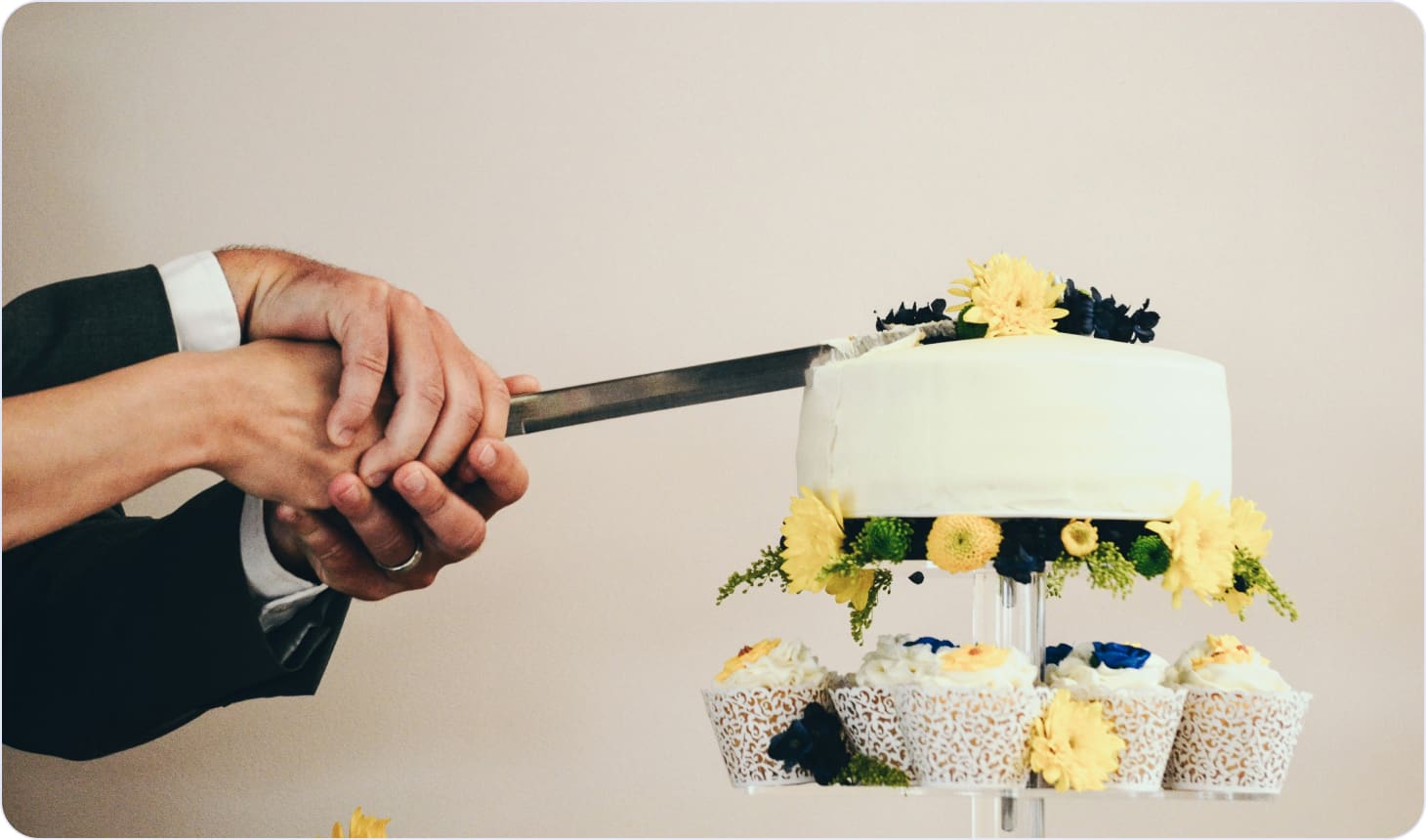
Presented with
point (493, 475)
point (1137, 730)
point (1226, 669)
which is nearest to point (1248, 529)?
point (1226, 669)

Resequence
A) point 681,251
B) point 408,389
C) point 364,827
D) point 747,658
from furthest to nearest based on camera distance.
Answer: point 681,251, point 747,658, point 408,389, point 364,827

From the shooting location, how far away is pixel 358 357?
1.43 metres

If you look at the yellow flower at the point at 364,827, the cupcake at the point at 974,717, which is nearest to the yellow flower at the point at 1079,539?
the cupcake at the point at 974,717

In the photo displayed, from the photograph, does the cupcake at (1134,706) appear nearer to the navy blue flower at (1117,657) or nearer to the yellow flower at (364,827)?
the navy blue flower at (1117,657)

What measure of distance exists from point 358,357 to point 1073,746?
83 cm

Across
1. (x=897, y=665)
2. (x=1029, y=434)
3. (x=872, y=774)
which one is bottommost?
(x=872, y=774)

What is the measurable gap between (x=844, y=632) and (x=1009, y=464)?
92cm

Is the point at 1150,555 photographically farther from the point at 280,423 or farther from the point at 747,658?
the point at 280,423

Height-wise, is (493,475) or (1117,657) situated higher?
(493,475)

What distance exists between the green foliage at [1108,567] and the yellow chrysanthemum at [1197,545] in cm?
5

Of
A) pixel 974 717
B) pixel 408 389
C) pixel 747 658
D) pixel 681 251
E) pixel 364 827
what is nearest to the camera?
pixel 364 827

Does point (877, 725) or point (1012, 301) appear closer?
point (877, 725)

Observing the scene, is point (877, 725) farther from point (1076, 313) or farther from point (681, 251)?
point (681, 251)

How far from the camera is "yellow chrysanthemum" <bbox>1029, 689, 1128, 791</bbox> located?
133cm
